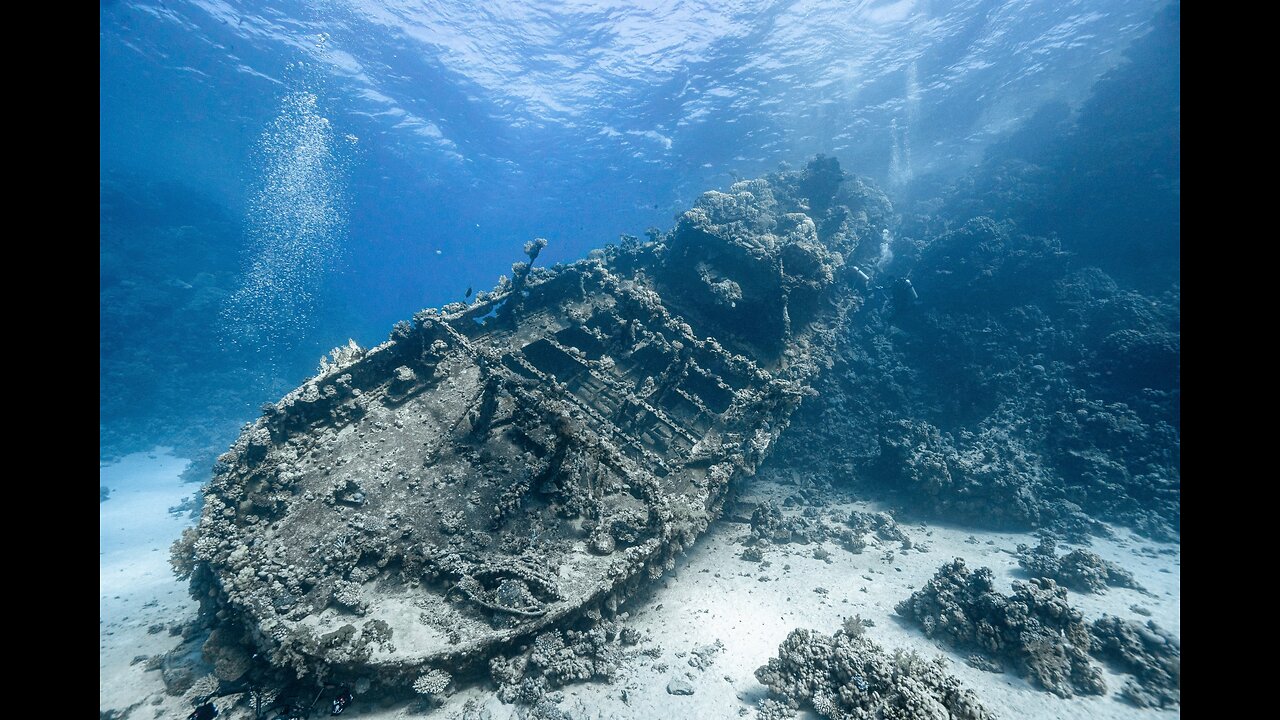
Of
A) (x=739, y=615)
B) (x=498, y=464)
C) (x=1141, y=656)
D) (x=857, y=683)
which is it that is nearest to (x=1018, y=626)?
(x=1141, y=656)

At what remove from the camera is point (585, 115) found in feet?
143

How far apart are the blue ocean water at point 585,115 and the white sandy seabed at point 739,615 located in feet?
64.8

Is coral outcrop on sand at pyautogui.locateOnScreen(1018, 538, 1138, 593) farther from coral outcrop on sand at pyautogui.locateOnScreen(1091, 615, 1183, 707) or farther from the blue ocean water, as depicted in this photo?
the blue ocean water

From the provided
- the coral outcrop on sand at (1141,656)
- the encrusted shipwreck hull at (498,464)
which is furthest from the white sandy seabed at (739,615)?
the encrusted shipwreck hull at (498,464)

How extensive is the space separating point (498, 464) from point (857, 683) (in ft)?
27.8

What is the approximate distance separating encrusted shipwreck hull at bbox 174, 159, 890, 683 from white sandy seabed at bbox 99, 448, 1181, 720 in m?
1.22

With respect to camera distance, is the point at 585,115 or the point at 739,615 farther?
the point at 585,115

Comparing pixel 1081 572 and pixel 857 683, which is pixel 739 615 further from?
pixel 1081 572

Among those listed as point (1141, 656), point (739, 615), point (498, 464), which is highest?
point (498, 464)

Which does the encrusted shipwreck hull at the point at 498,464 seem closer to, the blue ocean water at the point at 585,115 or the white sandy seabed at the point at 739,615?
the white sandy seabed at the point at 739,615

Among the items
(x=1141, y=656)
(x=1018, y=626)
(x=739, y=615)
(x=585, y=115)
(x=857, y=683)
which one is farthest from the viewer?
(x=585, y=115)

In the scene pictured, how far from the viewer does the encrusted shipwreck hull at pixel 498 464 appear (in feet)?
28.0

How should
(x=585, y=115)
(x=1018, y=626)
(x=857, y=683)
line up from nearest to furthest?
(x=857, y=683) → (x=1018, y=626) → (x=585, y=115)
